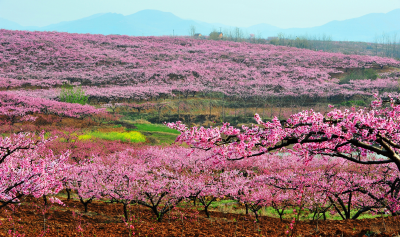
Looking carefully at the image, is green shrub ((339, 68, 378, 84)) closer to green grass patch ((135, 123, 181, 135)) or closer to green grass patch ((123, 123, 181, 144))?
green grass patch ((135, 123, 181, 135))

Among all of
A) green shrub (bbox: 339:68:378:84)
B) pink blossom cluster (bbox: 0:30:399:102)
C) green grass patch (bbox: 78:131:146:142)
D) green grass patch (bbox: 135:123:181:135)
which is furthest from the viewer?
green shrub (bbox: 339:68:378:84)

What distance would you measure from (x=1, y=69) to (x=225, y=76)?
42860 mm

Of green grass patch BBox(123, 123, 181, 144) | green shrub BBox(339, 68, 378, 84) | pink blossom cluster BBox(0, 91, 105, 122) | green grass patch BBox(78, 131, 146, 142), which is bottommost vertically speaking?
green grass patch BBox(123, 123, 181, 144)

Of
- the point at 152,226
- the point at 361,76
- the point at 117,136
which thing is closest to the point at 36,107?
the point at 117,136

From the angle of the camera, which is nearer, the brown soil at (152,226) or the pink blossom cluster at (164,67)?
the brown soil at (152,226)

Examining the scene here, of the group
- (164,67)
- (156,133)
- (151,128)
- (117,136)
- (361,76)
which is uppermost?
(164,67)

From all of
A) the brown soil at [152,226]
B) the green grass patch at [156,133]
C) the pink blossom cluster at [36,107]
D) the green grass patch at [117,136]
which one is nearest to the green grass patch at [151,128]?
the green grass patch at [156,133]

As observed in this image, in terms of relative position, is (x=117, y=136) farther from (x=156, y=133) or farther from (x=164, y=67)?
(x=164, y=67)

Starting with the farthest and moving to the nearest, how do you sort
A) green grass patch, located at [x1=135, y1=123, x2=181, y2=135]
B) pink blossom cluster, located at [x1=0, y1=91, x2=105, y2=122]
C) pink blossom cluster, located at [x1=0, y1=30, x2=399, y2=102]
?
pink blossom cluster, located at [x1=0, y1=30, x2=399, y2=102]
green grass patch, located at [x1=135, y1=123, x2=181, y2=135]
pink blossom cluster, located at [x1=0, y1=91, x2=105, y2=122]

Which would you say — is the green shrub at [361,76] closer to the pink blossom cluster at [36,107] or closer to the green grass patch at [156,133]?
the green grass patch at [156,133]

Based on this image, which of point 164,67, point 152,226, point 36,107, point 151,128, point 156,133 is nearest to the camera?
point 152,226

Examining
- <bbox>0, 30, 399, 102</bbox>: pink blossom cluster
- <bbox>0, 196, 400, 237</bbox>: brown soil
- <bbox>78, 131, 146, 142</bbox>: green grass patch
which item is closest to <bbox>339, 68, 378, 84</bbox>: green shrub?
<bbox>0, 30, 399, 102</bbox>: pink blossom cluster

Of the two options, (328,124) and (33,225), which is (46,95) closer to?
(33,225)

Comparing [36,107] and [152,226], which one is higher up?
[36,107]
